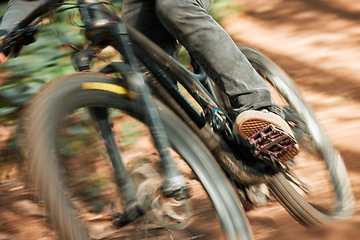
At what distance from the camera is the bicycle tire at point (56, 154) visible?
52.4 inches

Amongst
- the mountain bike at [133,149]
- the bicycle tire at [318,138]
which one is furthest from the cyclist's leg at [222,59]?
the bicycle tire at [318,138]

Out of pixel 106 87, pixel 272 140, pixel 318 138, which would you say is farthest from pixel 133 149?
pixel 318 138

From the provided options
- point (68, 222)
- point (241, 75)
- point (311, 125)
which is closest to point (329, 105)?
point (311, 125)

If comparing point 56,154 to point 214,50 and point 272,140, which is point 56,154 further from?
point 272,140

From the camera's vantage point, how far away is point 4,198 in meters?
3.07

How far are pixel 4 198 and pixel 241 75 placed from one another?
2.00m

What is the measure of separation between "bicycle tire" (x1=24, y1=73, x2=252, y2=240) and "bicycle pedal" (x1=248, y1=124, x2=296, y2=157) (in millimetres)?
298

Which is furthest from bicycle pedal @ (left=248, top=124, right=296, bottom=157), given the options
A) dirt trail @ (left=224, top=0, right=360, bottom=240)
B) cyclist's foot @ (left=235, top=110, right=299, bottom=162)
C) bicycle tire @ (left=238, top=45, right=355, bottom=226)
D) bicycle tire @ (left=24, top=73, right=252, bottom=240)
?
dirt trail @ (left=224, top=0, right=360, bottom=240)

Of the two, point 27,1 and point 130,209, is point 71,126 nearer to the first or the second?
point 130,209

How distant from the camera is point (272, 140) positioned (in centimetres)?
196

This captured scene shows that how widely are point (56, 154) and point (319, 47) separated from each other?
4.07 m

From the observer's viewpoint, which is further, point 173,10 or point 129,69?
→ point 173,10

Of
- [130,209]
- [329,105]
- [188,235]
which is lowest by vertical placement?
[329,105]

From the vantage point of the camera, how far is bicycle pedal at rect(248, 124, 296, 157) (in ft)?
6.38
